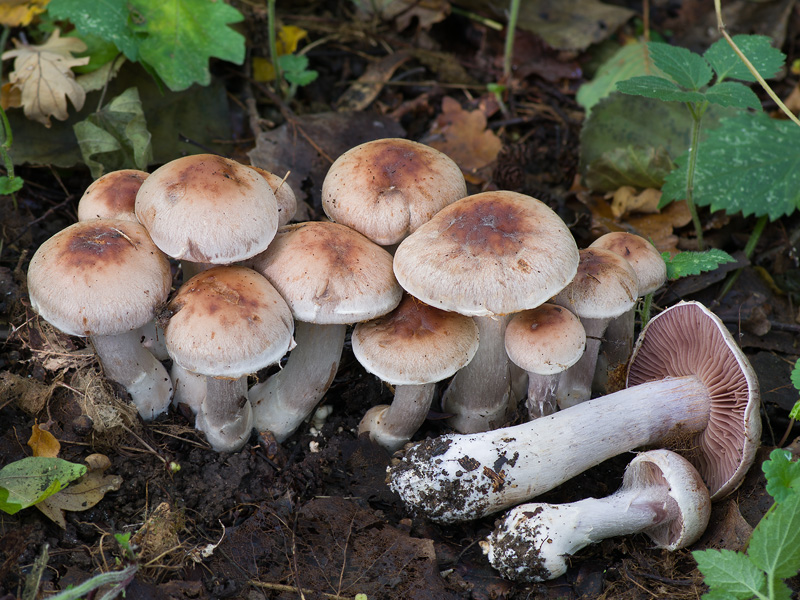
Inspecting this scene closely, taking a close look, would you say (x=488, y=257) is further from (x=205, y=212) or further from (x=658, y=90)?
(x=658, y=90)

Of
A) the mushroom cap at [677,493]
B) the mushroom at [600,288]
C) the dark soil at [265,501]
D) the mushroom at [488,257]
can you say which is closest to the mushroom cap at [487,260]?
the mushroom at [488,257]

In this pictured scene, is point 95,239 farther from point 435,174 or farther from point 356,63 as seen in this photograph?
point 356,63

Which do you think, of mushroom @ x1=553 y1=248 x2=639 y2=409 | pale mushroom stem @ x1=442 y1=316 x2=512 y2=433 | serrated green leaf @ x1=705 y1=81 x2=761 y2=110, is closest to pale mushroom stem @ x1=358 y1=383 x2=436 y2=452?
pale mushroom stem @ x1=442 y1=316 x2=512 y2=433

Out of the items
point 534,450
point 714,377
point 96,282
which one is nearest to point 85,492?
point 96,282

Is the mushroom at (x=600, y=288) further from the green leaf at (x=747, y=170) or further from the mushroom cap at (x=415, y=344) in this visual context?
the green leaf at (x=747, y=170)

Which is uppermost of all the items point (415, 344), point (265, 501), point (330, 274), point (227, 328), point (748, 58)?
point (748, 58)

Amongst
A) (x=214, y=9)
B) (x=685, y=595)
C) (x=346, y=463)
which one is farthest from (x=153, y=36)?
(x=685, y=595)
